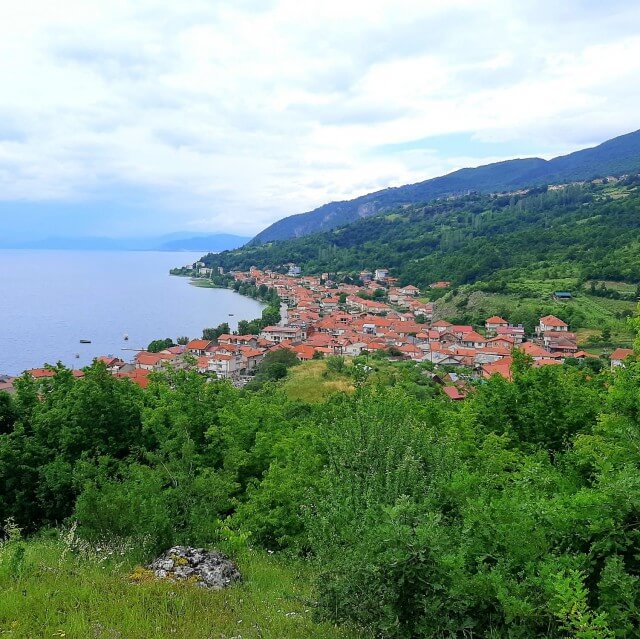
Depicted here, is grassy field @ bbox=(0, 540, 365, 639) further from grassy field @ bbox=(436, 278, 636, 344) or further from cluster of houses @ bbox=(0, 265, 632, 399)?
grassy field @ bbox=(436, 278, 636, 344)

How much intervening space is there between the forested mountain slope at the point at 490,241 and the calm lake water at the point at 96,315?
3506 cm

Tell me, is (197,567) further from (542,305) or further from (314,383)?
(542,305)

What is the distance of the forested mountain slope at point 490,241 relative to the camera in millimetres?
81188

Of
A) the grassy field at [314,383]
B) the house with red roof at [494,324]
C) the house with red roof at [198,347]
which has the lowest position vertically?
the house with red roof at [494,324]

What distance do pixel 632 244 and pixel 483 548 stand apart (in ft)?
284

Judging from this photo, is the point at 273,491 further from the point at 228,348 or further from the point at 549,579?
the point at 228,348

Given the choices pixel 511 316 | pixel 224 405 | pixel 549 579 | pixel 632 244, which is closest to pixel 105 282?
pixel 511 316

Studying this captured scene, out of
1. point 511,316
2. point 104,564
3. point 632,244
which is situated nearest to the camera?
point 104,564

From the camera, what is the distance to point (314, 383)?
36406 millimetres

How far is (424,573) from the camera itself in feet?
13.2

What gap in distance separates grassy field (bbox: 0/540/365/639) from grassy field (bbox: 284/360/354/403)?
23444 mm

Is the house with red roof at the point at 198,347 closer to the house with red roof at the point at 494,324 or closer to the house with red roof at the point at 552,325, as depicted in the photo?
the house with red roof at the point at 494,324

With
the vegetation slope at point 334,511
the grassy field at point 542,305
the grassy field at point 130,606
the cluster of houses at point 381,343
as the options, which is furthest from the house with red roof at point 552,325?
the grassy field at point 130,606

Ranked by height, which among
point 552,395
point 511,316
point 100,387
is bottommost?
point 511,316
